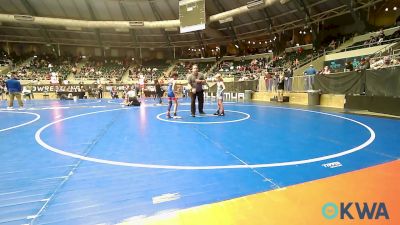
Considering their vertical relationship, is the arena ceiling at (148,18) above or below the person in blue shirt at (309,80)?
above

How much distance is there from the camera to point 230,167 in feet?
13.4

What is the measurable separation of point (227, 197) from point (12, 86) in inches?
612

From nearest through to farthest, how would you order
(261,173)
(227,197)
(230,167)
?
(227,197) → (261,173) → (230,167)

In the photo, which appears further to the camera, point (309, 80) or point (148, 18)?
point (148, 18)

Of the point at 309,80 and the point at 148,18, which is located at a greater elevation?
the point at 148,18

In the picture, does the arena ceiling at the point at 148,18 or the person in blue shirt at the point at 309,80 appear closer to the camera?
the person in blue shirt at the point at 309,80

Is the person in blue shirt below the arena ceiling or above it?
Result: below

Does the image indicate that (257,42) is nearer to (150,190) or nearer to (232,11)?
(232,11)

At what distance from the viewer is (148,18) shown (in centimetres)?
3869

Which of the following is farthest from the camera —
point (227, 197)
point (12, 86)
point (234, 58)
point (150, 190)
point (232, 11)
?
point (234, 58)

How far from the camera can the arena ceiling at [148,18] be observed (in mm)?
30328

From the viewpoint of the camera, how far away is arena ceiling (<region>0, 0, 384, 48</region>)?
99.5ft

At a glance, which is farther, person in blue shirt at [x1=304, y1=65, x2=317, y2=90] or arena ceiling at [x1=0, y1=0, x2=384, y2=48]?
arena ceiling at [x1=0, y1=0, x2=384, y2=48]

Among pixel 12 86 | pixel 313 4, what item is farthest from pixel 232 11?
pixel 12 86
